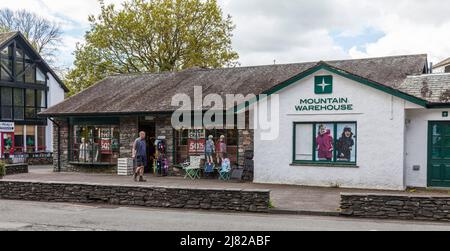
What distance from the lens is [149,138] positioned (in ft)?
67.5

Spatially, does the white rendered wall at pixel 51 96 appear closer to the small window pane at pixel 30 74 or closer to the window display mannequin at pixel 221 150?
the small window pane at pixel 30 74

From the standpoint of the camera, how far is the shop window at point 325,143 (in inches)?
599

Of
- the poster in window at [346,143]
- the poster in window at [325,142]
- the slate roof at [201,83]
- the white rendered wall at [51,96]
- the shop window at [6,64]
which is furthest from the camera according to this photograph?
the white rendered wall at [51,96]

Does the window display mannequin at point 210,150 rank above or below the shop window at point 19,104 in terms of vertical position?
below

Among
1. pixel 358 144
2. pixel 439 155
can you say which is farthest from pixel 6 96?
pixel 439 155

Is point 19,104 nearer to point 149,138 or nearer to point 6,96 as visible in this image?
point 6,96

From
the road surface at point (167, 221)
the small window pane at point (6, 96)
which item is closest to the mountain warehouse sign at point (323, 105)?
the road surface at point (167, 221)

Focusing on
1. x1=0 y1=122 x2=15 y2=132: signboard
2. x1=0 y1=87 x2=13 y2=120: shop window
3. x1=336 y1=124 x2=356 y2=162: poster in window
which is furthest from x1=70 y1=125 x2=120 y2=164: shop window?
x1=0 y1=87 x2=13 y2=120: shop window

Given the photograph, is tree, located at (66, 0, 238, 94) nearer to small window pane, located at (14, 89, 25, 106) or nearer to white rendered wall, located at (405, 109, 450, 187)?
small window pane, located at (14, 89, 25, 106)

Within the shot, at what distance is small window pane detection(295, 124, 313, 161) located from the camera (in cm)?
1581

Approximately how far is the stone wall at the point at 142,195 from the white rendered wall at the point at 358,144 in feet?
16.4
